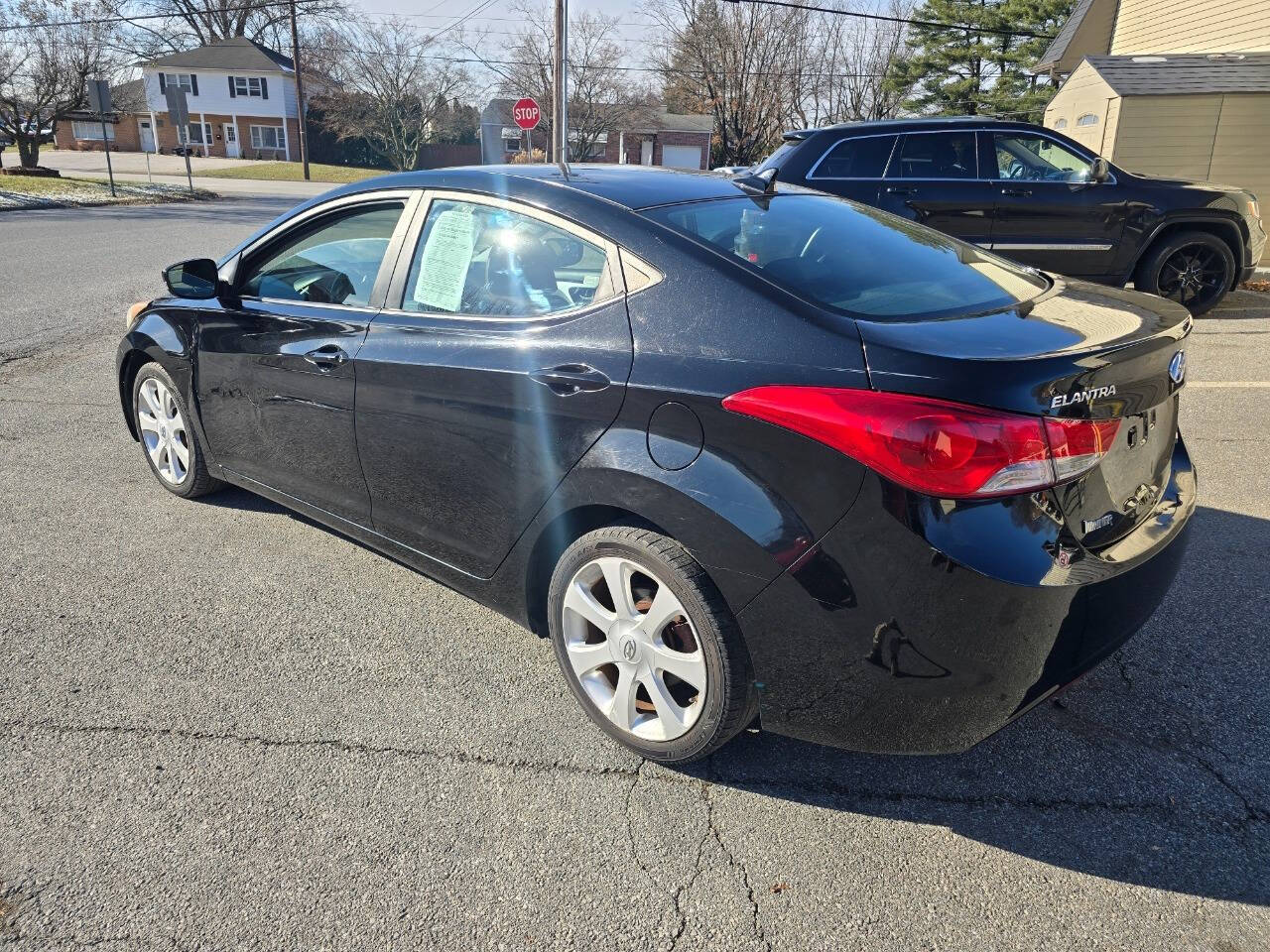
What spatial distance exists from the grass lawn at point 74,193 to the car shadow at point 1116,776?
25084 mm

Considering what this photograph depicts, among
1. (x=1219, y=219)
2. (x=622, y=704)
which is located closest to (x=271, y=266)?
(x=622, y=704)

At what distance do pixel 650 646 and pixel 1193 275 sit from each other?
30.1 ft

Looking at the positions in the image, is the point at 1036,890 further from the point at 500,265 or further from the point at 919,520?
the point at 500,265

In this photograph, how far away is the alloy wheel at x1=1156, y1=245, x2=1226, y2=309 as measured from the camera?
30.6 ft

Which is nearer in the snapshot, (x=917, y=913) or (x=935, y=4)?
(x=917, y=913)

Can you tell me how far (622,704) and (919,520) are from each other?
1.07 metres

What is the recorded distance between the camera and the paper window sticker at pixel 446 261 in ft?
10.2

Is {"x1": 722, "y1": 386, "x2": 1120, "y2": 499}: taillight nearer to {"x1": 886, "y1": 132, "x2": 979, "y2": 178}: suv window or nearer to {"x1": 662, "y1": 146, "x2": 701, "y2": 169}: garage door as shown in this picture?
{"x1": 886, "y1": 132, "x2": 979, "y2": 178}: suv window

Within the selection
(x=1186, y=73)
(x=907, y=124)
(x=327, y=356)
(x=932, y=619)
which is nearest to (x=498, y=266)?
(x=327, y=356)

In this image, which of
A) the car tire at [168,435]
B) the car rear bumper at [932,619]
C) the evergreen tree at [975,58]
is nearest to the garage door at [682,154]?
the evergreen tree at [975,58]

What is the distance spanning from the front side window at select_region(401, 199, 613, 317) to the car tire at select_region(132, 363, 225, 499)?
176 centimetres

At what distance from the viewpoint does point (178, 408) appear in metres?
4.34

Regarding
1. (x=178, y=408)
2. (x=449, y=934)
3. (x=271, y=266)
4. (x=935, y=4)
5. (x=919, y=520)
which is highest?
(x=935, y=4)

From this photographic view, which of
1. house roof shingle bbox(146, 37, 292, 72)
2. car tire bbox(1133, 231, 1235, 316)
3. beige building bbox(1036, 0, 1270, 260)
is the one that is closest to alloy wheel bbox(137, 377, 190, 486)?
car tire bbox(1133, 231, 1235, 316)
